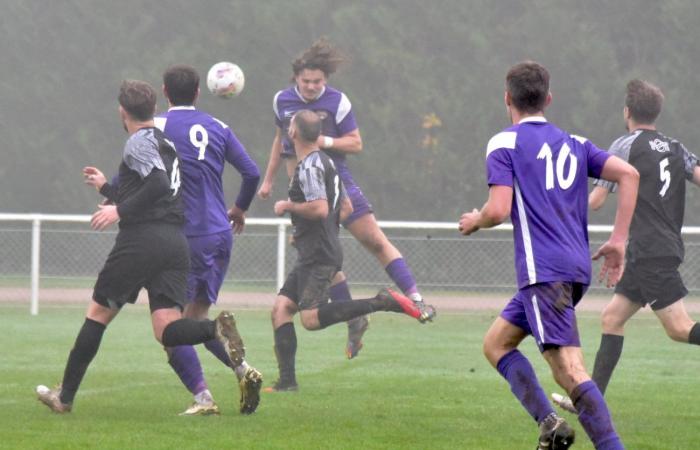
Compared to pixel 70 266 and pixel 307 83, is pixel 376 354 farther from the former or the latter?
pixel 70 266

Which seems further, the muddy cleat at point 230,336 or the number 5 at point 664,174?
the number 5 at point 664,174

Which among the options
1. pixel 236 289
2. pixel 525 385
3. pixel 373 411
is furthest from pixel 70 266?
pixel 525 385

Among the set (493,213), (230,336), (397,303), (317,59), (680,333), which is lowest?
(397,303)

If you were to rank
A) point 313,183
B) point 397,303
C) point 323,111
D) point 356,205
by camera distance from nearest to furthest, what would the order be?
point 313,183
point 397,303
point 323,111
point 356,205

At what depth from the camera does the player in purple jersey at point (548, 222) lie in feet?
19.8

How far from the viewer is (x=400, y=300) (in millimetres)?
9750

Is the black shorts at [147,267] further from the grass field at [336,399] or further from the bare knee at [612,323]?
the bare knee at [612,323]

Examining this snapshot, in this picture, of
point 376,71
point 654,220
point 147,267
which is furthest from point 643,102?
point 376,71

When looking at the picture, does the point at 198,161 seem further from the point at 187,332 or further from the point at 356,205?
the point at 356,205

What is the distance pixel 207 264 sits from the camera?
339 inches

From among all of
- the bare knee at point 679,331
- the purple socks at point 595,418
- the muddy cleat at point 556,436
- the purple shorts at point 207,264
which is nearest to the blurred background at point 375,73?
the purple shorts at point 207,264

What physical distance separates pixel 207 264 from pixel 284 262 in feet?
35.5

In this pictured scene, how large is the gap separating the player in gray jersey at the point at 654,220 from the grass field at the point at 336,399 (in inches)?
22.5

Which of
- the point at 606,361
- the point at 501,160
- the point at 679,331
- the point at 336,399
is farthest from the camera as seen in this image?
the point at 336,399
